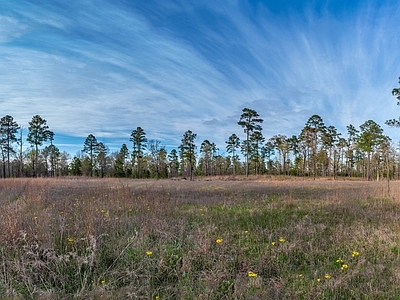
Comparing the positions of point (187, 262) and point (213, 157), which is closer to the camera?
point (187, 262)

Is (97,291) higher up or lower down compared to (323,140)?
lower down

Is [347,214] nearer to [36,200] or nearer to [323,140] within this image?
[36,200]

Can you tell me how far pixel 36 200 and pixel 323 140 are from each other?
44339 millimetres

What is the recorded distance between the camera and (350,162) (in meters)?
57.1

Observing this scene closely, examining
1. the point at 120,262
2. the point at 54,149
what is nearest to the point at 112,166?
the point at 54,149

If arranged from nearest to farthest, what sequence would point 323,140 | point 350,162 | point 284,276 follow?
point 284,276
point 323,140
point 350,162

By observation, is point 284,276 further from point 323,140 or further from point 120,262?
point 323,140

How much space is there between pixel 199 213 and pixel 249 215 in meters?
1.49

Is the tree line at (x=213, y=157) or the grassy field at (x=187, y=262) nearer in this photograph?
the grassy field at (x=187, y=262)

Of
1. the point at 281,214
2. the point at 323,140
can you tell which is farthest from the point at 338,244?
the point at 323,140

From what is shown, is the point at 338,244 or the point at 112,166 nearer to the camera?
the point at 338,244

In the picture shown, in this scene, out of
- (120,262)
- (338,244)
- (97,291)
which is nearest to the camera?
(97,291)

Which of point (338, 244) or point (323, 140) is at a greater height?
point (323, 140)

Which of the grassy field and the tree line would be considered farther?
the tree line
